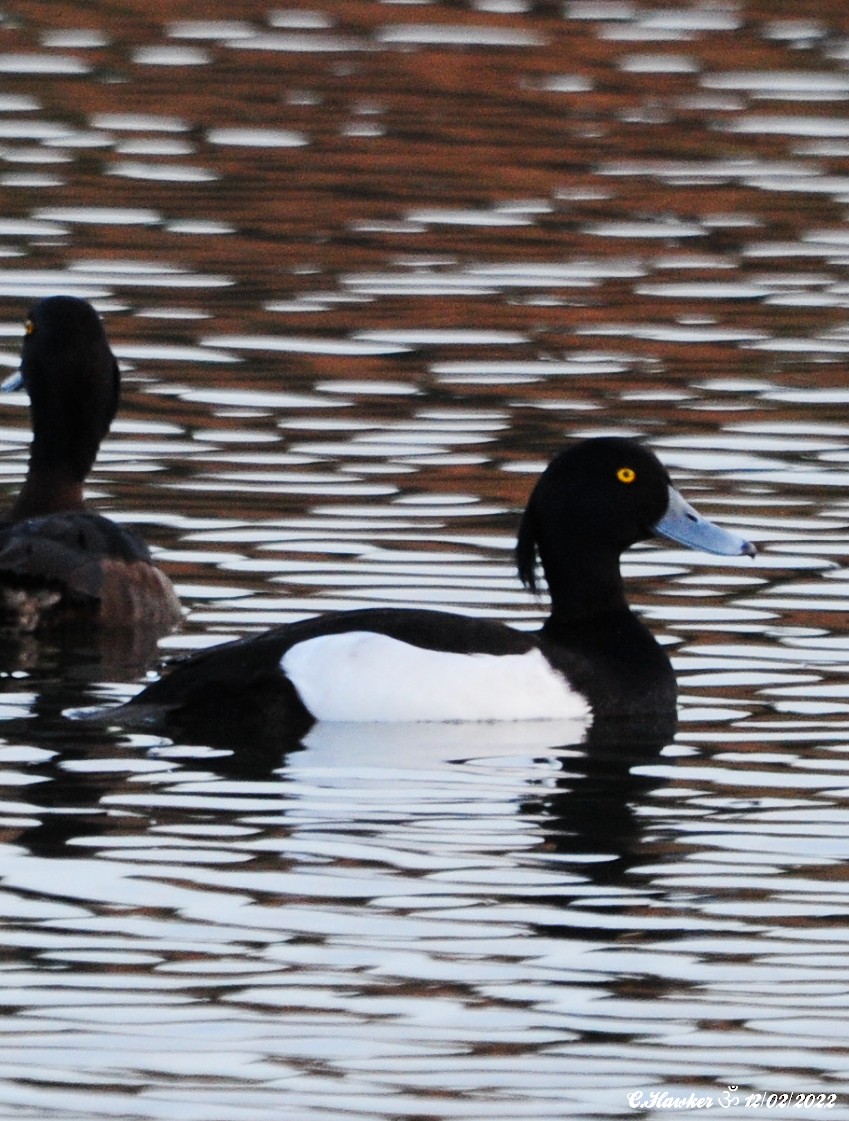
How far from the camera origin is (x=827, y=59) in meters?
→ 23.1

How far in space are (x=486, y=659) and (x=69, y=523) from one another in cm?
209

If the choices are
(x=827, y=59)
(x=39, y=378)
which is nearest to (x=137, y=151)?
(x=827, y=59)

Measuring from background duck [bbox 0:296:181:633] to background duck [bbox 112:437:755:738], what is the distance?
1.31 metres

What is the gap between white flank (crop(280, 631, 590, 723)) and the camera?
9.34m

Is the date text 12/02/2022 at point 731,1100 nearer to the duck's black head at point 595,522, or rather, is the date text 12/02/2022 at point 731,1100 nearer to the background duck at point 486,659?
the background duck at point 486,659

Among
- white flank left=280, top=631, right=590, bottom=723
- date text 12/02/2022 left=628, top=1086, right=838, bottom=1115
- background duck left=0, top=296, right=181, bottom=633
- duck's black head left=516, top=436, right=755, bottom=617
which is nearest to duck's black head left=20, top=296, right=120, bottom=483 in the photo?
background duck left=0, top=296, right=181, bottom=633

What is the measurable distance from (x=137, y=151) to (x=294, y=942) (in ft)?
42.4

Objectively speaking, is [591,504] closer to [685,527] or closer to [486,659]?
[685,527]

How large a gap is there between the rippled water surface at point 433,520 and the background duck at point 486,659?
0.14 m

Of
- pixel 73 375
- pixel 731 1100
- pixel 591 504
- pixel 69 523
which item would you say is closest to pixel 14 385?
pixel 73 375

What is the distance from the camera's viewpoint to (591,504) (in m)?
10.1

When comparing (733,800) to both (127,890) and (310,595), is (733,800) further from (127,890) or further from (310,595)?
(310,595)

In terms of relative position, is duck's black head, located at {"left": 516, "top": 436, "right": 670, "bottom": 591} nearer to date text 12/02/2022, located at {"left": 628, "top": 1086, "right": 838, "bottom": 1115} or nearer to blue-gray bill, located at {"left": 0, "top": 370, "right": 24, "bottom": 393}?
blue-gray bill, located at {"left": 0, "top": 370, "right": 24, "bottom": 393}

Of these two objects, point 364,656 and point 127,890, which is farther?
point 364,656
